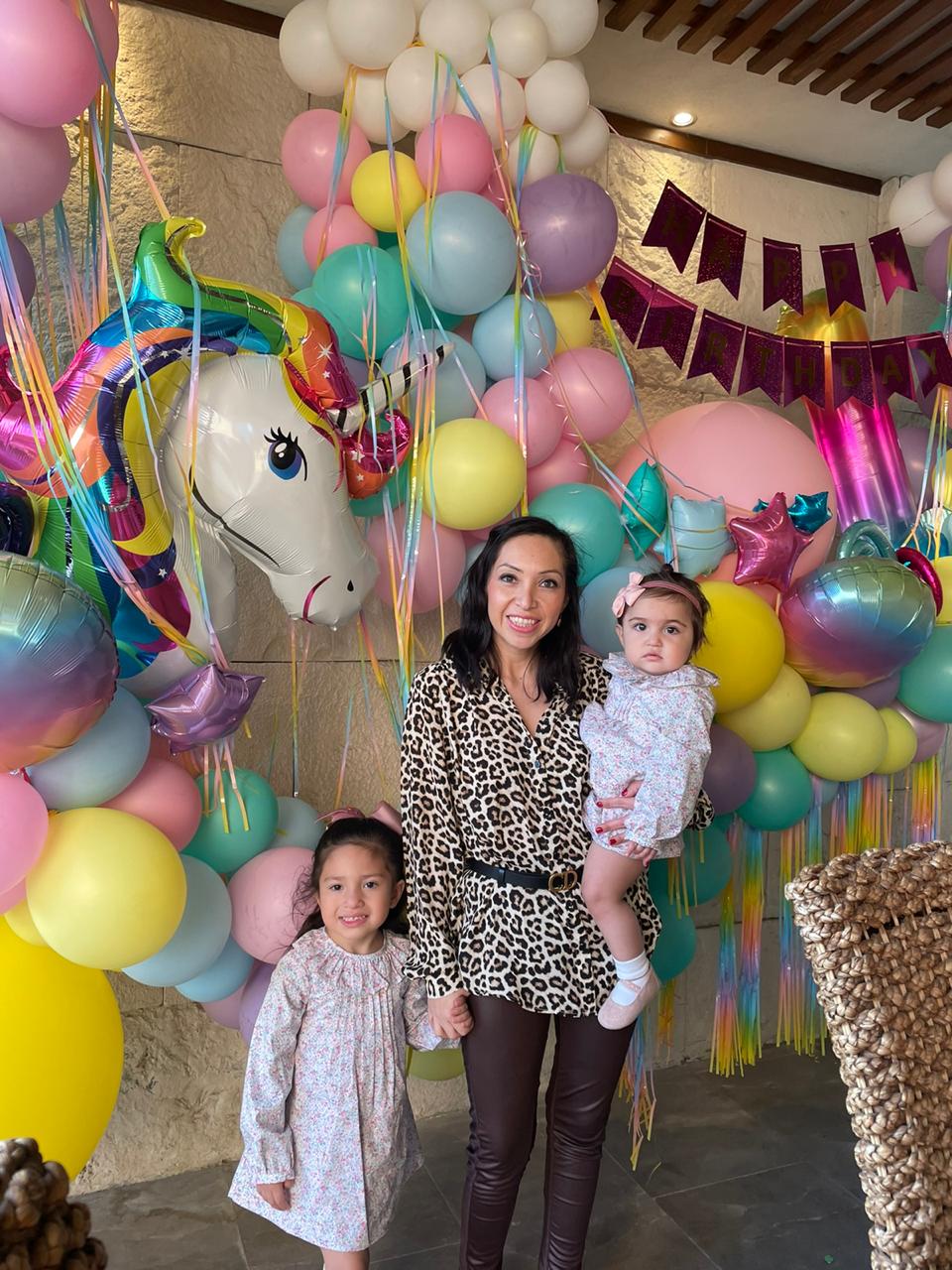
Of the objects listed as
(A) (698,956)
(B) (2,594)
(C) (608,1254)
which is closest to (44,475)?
(B) (2,594)

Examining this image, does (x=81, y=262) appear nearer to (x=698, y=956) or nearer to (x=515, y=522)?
(x=515, y=522)

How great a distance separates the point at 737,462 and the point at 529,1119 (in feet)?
4.53

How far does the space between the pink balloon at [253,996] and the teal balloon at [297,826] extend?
0.74 ft

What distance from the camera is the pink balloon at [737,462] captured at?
7.27 ft

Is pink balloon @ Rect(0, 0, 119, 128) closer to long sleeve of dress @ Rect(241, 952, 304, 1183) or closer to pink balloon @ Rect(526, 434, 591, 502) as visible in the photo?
pink balloon @ Rect(526, 434, 591, 502)

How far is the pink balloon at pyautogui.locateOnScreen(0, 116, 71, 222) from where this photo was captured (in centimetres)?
153

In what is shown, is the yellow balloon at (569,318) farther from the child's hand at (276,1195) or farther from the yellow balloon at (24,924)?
the child's hand at (276,1195)

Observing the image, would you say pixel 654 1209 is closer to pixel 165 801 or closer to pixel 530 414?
pixel 165 801

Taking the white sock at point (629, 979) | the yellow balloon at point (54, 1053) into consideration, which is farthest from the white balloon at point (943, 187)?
the yellow balloon at point (54, 1053)

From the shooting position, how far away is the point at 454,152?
1969mm

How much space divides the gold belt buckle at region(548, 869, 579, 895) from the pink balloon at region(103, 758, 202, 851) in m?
0.59

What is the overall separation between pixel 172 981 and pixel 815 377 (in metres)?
1.96

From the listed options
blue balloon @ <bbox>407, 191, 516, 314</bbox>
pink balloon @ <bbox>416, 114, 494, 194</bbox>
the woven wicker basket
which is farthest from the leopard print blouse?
pink balloon @ <bbox>416, 114, 494, 194</bbox>

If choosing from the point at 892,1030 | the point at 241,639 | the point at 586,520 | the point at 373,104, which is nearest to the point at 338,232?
the point at 373,104
